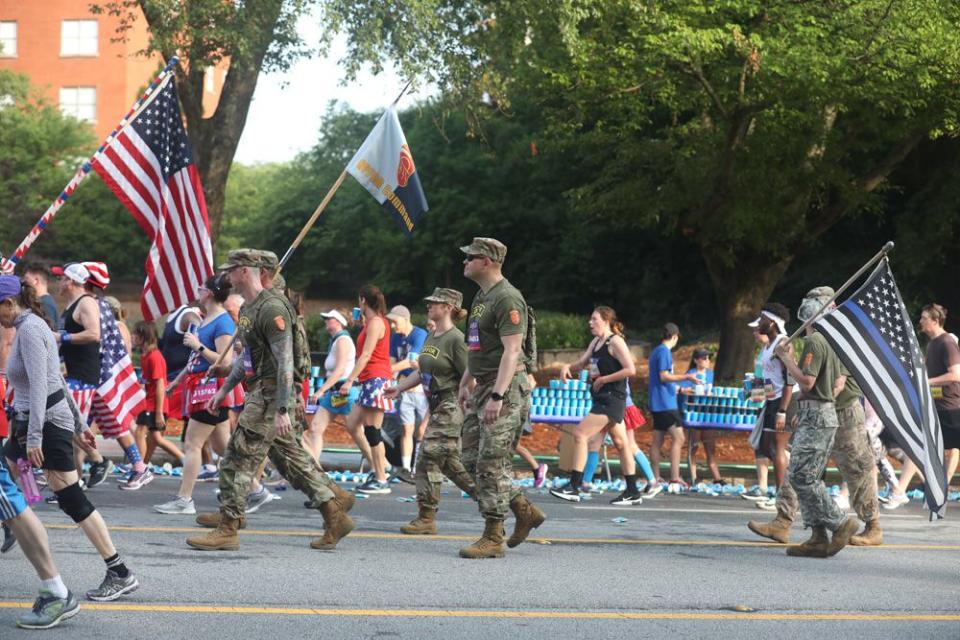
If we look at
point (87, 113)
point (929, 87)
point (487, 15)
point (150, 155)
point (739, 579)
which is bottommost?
point (739, 579)

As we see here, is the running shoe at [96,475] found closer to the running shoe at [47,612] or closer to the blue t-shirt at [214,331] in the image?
the blue t-shirt at [214,331]

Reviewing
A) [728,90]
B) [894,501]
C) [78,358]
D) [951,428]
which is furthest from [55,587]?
[728,90]

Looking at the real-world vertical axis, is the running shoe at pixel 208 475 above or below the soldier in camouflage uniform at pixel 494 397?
below

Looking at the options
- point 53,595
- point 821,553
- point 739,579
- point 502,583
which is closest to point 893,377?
point 821,553

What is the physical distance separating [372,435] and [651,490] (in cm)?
284

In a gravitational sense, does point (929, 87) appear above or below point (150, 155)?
above

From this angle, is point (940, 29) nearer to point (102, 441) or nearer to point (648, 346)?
point (102, 441)


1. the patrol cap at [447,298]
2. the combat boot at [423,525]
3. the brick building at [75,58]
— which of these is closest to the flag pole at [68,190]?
the patrol cap at [447,298]

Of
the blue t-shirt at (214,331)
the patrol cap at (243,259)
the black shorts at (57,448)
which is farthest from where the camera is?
the blue t-shirt at (214,331)

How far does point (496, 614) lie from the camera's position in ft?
22.3

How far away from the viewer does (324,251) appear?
45.4 meters

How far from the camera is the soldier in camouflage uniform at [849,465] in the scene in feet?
31.8

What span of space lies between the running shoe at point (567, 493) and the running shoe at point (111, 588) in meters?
6.47

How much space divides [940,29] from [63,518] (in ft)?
47.5
